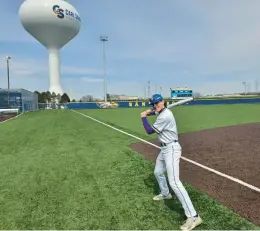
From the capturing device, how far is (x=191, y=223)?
4.44 meters

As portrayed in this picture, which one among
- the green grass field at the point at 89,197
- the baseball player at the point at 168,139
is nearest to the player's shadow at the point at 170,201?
the green grass field at the point at 89,197

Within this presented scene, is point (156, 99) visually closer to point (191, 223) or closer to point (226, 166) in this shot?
point (191, 223)

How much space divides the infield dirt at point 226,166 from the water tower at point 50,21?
2718 inches

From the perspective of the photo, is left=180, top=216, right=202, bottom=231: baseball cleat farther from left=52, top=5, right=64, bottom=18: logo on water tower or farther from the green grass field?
left=52, top=5, right=64, bottom=18: logo on water tower

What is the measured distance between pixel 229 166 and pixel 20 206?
17.6 ft

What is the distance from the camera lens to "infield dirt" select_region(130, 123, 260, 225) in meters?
5.51

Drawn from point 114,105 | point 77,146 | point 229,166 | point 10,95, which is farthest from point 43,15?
point 229,166

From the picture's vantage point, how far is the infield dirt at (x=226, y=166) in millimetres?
5512

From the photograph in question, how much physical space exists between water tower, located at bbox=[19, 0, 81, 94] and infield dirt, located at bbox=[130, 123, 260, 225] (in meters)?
69.0

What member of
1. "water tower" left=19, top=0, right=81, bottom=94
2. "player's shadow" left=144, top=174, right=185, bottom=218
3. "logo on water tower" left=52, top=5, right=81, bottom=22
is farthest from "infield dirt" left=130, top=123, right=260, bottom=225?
"logo on water tower" left=52, top=5, right=81, bottom=22

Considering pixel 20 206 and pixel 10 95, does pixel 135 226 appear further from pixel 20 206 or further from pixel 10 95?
pixel 10 95

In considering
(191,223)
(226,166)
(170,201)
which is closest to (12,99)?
(226,166)

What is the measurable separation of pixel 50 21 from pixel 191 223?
3034 inches

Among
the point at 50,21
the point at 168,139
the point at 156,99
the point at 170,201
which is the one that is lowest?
the point at 170,201
